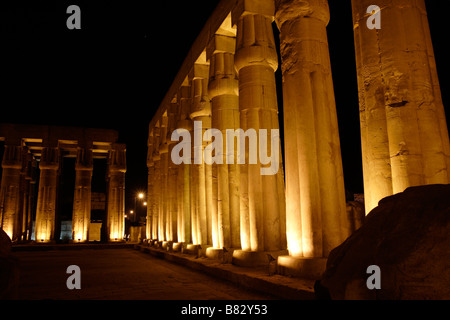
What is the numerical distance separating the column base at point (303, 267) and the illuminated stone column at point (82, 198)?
79.4 feet

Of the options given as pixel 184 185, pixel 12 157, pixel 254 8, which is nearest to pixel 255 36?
pixel 254 8

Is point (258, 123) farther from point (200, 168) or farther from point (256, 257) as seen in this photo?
point (200, 168)

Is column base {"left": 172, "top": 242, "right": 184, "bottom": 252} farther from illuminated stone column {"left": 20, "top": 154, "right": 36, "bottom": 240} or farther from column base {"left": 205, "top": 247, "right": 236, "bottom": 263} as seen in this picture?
illuminated stone column {"left": 20, "top": 154, "right": 36, "bottom": 240}

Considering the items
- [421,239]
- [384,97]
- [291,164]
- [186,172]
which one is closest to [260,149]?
[291,164]

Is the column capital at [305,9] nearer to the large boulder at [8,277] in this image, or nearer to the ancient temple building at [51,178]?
the large boulder at [8,277]

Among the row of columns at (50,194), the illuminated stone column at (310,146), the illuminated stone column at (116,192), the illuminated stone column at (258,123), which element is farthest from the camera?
the illuminated stone column at (116,192)

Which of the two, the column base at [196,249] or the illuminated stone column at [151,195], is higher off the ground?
the illuminated stone column at [151,195]

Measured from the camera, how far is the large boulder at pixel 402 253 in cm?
284

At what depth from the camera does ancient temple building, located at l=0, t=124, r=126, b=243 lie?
1024 inches

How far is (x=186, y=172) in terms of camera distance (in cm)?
1574

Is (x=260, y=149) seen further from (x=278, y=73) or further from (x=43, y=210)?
(x=43, y=210)

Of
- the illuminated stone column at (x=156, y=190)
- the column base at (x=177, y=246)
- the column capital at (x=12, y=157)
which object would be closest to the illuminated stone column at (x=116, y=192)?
the column capital at (x=12, y=157)

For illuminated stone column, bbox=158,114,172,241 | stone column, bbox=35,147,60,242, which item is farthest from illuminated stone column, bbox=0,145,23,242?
illuminated stone column, bbox=158,114,172,241

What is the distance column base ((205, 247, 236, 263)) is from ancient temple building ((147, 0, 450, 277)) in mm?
330
